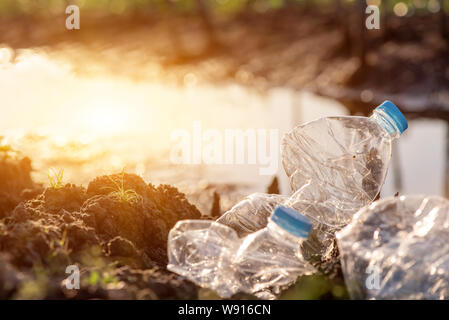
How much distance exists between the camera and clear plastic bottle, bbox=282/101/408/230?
156 inches

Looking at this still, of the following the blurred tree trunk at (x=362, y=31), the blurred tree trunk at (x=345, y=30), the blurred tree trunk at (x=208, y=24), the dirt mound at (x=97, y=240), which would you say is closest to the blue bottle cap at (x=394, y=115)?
the dirt mound at (x=97, y=240)

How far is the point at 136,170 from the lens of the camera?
804cm

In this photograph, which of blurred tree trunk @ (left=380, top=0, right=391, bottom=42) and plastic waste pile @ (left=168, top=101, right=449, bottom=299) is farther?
blurred tree trunk @ (left=380, top=0, right=391, bottom=42)

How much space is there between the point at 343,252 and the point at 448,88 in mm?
11247

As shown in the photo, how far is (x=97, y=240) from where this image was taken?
10.8 ft

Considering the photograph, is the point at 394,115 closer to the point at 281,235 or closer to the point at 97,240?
the point at 281,235

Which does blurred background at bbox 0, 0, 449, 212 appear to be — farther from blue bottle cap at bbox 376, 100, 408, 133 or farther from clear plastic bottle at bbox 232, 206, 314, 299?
blue bottle cap at bbox 376, 100, 408, 133

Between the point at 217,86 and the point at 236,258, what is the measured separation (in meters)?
13.1

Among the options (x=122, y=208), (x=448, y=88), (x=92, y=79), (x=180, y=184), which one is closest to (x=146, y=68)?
(x=92, y=79)

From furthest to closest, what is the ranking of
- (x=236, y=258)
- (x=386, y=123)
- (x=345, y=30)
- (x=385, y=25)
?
(x=385, y=25) → (x=345, y=30) → (x=386, y=123) → (x=236, y=258)

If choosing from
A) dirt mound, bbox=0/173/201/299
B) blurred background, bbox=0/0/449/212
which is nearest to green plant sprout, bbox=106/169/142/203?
dirt mound, bbox=0/173/201/299

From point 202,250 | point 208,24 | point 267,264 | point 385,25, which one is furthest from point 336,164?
point 208,24

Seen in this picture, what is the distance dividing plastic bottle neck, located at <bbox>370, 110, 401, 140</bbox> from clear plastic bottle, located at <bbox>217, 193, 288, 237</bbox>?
2.42ft

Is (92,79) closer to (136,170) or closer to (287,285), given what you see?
(136,170)
